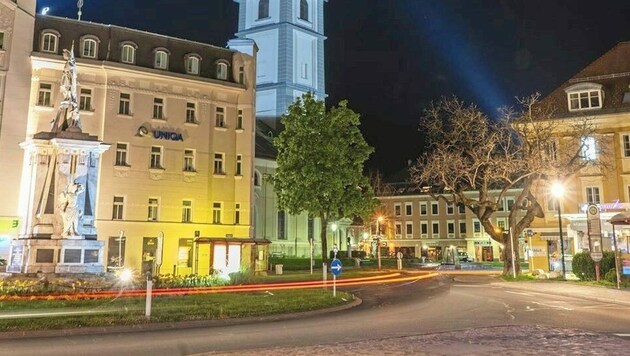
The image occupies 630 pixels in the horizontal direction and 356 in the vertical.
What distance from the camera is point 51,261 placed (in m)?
23.7

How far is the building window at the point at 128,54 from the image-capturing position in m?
41.2

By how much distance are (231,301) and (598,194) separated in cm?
3329

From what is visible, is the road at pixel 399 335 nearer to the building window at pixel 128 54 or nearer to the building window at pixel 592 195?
the building window at pixel 592 195

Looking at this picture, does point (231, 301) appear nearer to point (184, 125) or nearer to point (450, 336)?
point (450, 336)

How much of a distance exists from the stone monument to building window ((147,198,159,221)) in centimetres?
1413

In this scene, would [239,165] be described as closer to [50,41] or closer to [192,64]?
[192,64]

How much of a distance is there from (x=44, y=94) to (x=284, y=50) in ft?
123

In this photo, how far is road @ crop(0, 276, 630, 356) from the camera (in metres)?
10.2

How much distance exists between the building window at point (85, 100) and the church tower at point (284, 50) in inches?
1297

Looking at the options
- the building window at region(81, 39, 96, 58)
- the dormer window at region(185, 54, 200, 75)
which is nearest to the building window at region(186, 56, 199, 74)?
the dormer window at region(185, 54, 200, 75)

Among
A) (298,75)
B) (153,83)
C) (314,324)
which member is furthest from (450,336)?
(298,75)

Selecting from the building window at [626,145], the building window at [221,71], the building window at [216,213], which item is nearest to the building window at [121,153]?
the building window at [216,213]

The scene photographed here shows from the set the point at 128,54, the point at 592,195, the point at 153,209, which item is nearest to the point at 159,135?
the point at 153,209

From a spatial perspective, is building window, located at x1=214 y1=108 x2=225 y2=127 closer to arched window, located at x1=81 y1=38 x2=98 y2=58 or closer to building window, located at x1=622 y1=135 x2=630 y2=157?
arched window, located at x1=81 y1=38 x2=98 y2=58
